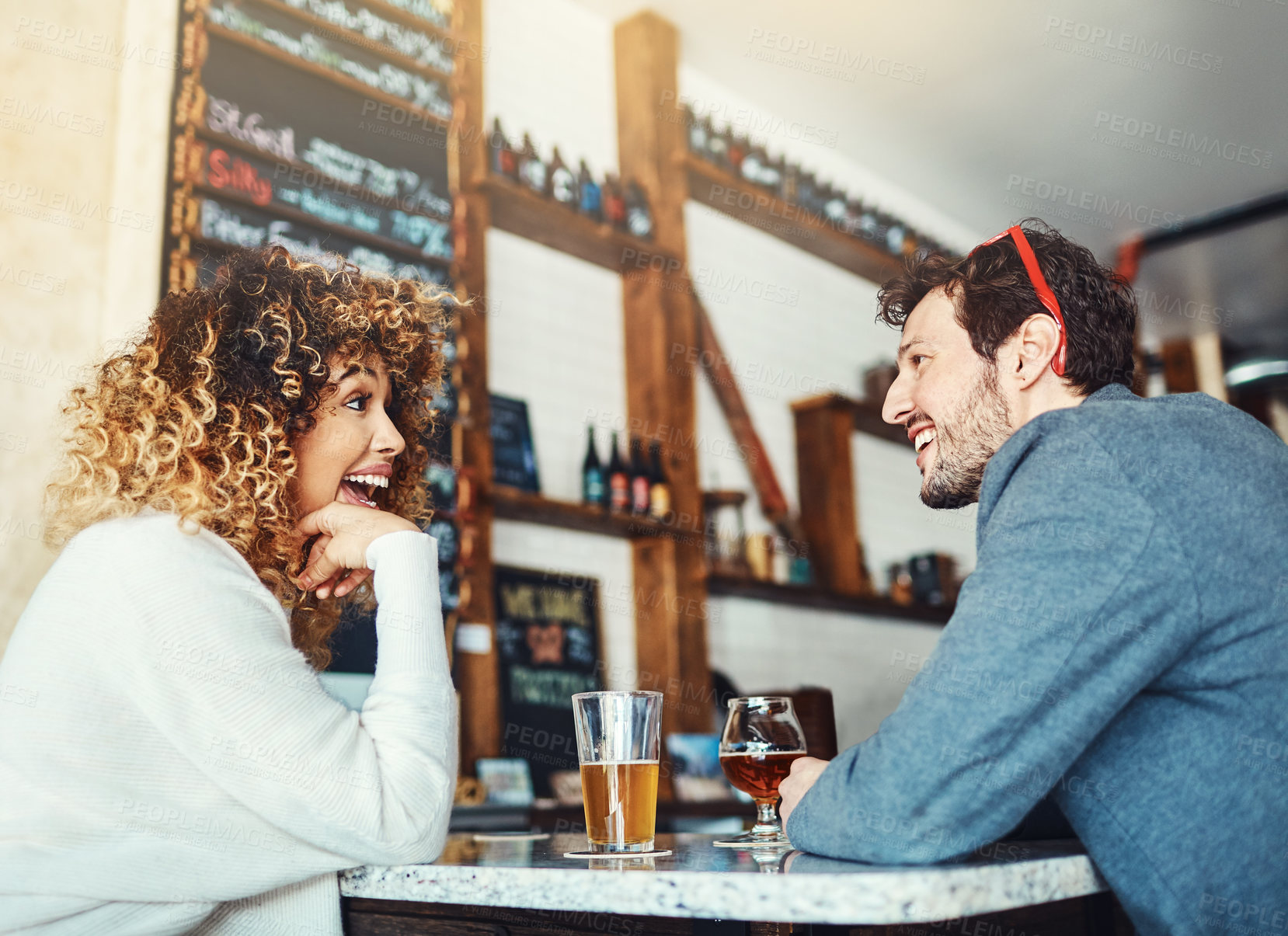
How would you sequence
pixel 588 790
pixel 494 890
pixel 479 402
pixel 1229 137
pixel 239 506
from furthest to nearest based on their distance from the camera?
pixel 1229 137
pixel 479 402
pixel 239 506
pixel 588 790
pixel 494 890

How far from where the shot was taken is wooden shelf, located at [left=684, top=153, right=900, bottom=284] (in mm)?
4559

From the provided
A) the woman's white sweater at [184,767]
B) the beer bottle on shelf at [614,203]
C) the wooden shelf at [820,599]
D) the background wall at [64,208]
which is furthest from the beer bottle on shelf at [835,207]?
the woman's white sweater at [184,767]

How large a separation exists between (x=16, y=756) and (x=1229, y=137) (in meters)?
5.64

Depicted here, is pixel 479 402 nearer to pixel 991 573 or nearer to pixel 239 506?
pixel 239 506

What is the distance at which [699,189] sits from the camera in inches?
180

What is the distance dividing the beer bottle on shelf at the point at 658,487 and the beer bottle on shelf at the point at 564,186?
0.93 meters

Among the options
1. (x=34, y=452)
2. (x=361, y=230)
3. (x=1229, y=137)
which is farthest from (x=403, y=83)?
(x=1229, y=137)

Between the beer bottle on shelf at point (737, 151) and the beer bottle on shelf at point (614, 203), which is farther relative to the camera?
the beer bottle on shelf at point (737, 151)

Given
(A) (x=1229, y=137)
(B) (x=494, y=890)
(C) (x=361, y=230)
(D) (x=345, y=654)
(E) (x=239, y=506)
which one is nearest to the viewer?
(B) (x=494, y=890)

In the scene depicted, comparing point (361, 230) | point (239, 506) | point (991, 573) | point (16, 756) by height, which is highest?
point (361, 230)

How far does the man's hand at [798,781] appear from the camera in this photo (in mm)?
1152

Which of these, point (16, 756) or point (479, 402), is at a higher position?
point (479, 402)

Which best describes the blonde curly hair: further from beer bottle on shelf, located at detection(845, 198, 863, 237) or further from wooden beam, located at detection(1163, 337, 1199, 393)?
wooden beam, located at detection(1163, 337, 1199, 393)

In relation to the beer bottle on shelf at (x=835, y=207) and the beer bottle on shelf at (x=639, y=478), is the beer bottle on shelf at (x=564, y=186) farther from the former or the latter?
the beer bottle on shelf at (x=835, y=207)
